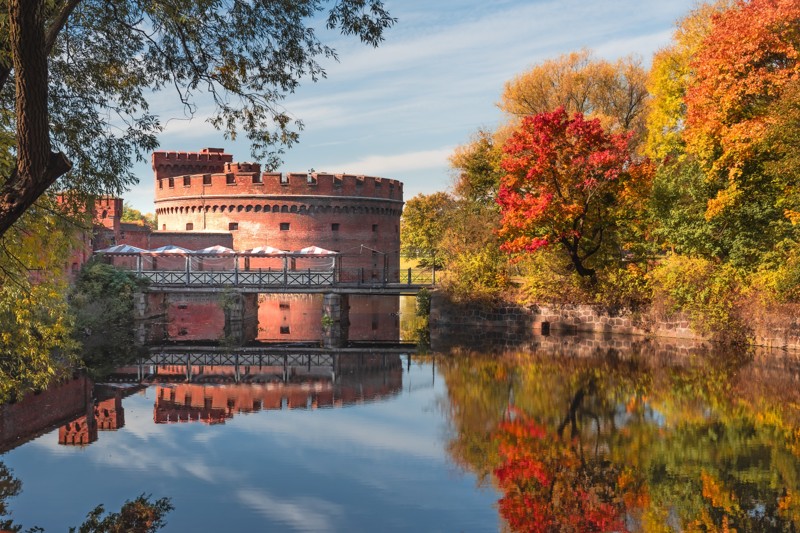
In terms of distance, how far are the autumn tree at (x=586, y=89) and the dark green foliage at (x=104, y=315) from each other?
1885 centimetres

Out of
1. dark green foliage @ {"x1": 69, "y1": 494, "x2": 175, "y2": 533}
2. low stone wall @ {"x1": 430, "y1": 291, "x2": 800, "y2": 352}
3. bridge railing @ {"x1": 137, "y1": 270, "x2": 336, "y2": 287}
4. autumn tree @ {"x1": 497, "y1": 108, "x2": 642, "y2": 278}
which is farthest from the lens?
bridge railing @ {"x1": 137, "y1": 270, "x2": 336, "y2": 287}

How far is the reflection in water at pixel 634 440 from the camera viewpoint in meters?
7.21

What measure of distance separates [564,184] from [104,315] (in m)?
14.3

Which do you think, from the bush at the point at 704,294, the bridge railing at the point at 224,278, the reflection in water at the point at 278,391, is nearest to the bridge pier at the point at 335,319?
the bridge railing at the point at 224,278

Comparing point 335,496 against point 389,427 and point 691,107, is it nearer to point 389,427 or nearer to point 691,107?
point 389,427

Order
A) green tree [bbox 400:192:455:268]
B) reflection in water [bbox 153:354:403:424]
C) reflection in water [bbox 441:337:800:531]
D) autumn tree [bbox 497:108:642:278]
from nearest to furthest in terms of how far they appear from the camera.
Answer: reflection in water [bbox 441:337:800:531]
reflection in water [bbox 153:354:403:424]
autumn tree [bbox 497:108:642:278]
green tree [bbox 400:192:455:268]

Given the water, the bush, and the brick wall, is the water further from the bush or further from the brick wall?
the brick wall

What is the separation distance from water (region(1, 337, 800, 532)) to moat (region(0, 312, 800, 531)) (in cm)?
3

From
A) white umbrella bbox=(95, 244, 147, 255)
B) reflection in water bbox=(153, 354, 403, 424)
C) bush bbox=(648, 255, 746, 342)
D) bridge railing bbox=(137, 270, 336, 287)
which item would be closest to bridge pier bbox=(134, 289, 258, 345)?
bridge railing bbox=(137, 270, 336, 287)

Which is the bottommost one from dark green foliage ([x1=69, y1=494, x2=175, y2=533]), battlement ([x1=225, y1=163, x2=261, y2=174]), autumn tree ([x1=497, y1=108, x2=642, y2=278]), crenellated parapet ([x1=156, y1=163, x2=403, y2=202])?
dark green foliage ([x1=69, y1=494, x2=175, y2=533])

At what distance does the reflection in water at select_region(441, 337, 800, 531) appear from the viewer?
23.7 ft

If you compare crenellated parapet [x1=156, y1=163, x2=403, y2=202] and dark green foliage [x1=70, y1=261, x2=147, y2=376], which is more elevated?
crenellated parapet [x1=156, y1=163, x2=403, y2=202]

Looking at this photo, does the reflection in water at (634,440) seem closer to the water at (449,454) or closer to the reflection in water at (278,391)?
the water at (449,454)

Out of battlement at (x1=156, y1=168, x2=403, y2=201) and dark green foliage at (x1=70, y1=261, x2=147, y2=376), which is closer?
→ dark green foliage at (x1=70, y1=261, x2=147, y2=376)
